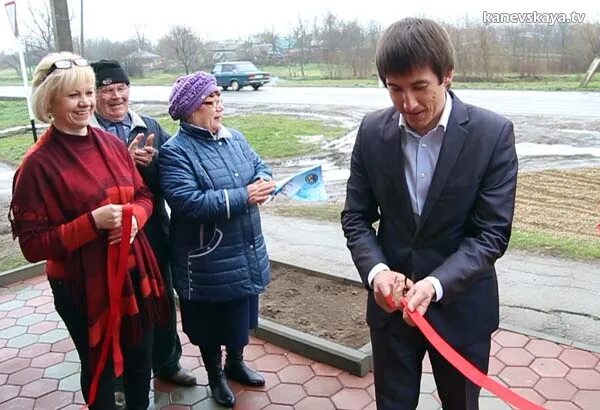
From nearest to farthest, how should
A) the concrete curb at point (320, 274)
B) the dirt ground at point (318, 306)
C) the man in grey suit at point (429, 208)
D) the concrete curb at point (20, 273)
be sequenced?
the man in grey suit at point (429, 208), the dirt ground at point (318, 306), the concrete curb at point (320, 274), the concrete curb at point (20, 273)

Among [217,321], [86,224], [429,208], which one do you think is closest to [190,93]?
[86,224]

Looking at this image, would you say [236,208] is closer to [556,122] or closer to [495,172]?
[495,172]

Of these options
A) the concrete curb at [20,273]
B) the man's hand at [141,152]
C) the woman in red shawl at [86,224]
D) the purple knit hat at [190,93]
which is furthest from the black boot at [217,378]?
the concrete curb at [20,273]

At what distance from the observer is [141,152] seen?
276 cm

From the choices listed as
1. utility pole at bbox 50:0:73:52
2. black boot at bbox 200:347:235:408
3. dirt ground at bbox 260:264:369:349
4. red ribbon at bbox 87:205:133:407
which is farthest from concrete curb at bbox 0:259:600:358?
utility pole at bbox 50:0:73:52

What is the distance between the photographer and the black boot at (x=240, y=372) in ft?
10.7

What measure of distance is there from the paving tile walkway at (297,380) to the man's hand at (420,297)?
1460 mm

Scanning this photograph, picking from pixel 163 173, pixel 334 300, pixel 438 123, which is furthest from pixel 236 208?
pixel 334 300

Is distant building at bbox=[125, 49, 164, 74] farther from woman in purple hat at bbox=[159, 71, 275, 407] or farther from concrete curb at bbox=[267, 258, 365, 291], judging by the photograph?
woman in purple hat at bbox=[159, 71, 275, 407]

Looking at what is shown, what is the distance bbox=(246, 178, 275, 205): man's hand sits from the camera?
271cm

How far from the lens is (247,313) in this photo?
2998 millimetres

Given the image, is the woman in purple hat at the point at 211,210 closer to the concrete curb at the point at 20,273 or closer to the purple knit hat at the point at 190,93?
the purple knit hat at the point at 190,93

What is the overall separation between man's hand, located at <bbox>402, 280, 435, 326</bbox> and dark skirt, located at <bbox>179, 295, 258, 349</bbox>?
1337mm

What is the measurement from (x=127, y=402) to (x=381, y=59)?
78.3 inches
